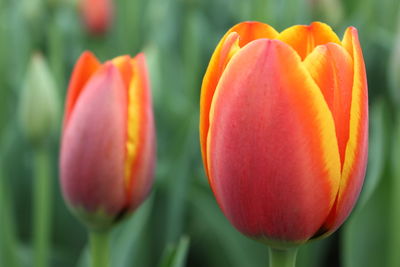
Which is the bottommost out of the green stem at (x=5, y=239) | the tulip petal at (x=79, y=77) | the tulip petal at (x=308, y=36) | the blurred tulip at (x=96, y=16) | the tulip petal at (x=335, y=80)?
the green stem at (x=5, y=239)

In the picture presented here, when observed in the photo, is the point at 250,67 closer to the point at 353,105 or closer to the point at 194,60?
the point at 353,105

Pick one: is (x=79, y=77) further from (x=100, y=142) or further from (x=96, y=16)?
(x=96, y=16)

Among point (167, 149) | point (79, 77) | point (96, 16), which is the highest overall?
point (79, 77)

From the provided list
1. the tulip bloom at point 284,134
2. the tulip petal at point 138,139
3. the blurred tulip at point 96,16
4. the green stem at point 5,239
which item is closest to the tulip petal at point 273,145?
the tulip bloom at point 284,134

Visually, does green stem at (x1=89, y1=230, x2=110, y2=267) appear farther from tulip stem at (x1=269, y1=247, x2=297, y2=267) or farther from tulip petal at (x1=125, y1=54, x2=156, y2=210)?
tulip stem at (x1=269, y1=247, x2=297, y2=267)

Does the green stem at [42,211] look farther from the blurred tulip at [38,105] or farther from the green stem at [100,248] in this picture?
the green stem at [100,248]

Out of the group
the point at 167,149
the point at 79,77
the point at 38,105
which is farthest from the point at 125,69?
the point at 167,149

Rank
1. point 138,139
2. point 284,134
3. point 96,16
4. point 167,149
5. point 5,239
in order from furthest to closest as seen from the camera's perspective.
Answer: point 96,16 → point 167,149 → point 5,239 → point 138,139 → point 284,134

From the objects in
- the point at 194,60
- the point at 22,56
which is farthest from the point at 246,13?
the point at 22,56
